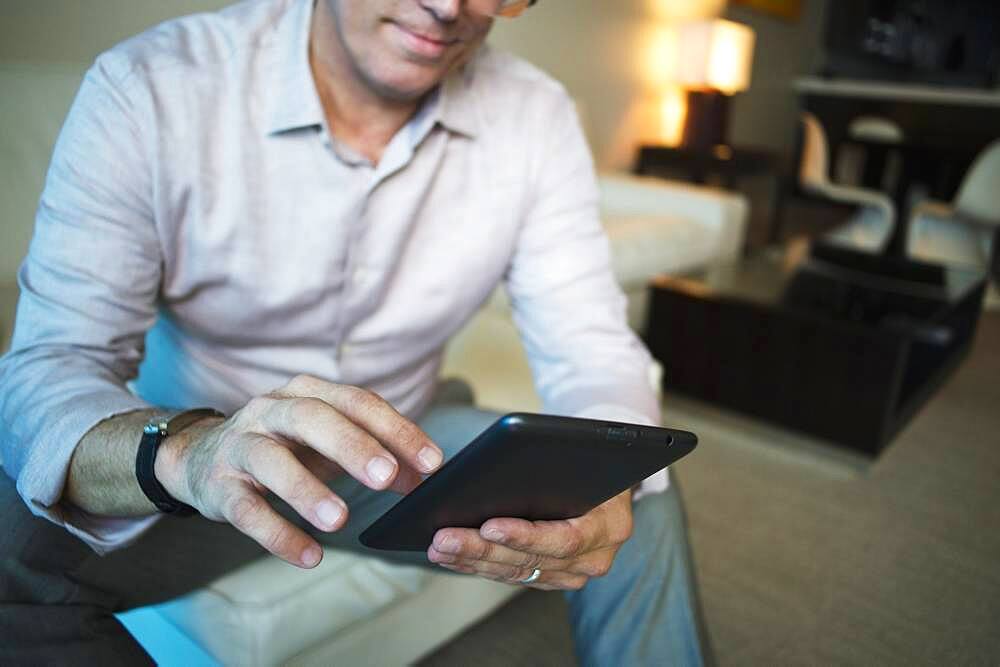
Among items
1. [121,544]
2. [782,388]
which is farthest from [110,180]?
[782,388]

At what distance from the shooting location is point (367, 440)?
19.1 inches

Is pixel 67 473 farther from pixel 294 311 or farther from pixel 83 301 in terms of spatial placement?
pixel 294 311

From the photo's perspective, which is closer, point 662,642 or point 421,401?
point 662,642

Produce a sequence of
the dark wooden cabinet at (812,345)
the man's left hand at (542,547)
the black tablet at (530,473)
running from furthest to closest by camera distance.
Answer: the dark wooden cabinet at (812,345) → the man's left hand at (542,547) → the black tablet at (530,473)

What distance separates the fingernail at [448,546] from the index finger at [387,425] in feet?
0.21

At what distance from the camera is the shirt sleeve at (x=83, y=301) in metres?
0.62

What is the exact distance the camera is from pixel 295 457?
0.50 meters

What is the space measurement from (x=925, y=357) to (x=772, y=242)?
2758 mm

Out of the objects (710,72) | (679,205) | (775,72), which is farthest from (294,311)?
(775,72)

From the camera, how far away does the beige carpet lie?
0.71 meters

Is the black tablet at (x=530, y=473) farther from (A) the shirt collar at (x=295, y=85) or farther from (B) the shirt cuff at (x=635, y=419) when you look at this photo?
(A) the shirt collar at (x=295, y=85)

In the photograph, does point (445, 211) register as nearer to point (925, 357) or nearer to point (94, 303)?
point (94, 303)

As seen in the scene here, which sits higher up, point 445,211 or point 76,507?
point 445,211

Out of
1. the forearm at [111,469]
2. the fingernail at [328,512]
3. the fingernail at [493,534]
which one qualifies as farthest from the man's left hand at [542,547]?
the forearm at [111,469]
